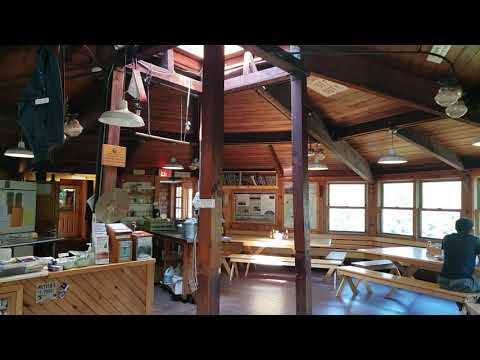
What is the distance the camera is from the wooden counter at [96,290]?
2498mm

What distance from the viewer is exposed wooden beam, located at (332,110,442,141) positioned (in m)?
4.84

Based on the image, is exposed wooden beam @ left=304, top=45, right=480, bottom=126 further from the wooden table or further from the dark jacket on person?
the wooden table

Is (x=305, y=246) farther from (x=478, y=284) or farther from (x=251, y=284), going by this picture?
(x=251, y=284)

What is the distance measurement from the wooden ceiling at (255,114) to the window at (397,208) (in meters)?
0.45

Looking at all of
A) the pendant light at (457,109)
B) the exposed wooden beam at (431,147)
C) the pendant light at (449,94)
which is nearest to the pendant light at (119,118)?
the pendant light at (449,94)

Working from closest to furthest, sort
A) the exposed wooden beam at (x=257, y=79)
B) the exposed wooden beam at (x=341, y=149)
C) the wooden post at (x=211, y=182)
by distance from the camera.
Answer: the wooden post at (x=211, y=182), the exposed wooden beam at (x=257, y=79), the exposed wooden beam at (x=341, y=149)

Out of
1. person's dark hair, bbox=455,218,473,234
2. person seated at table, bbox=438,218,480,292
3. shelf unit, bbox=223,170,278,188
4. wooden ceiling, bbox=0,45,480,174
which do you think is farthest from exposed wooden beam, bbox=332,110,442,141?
shelf unit, bbox=223,170,278,188

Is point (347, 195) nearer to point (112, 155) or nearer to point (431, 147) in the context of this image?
point (431, 147)

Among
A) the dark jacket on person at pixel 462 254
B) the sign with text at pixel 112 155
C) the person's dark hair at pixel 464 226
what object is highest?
the sign with text at pixel 112 155

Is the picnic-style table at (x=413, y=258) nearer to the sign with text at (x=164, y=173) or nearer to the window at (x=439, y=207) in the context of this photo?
the window at (x=439, y=207)

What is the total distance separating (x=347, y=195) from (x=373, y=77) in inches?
182
